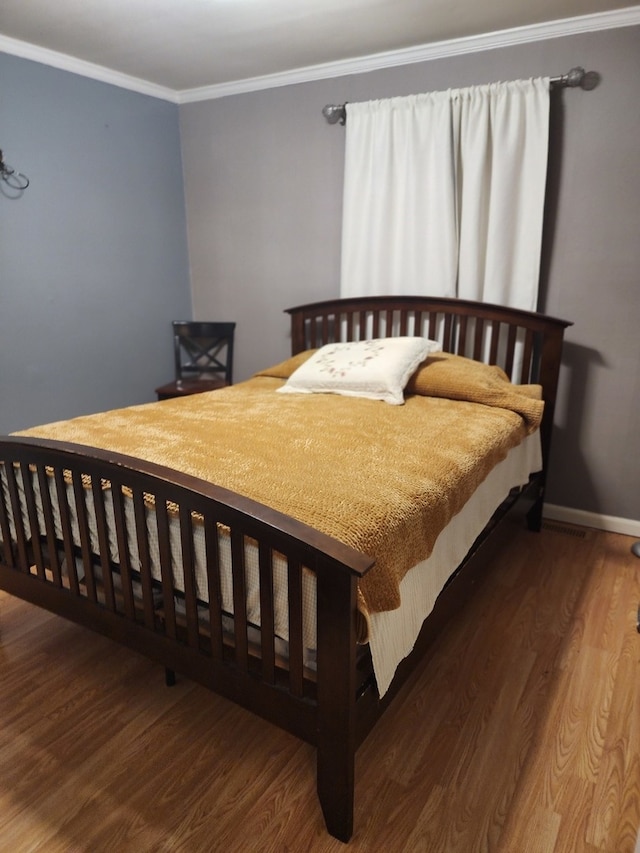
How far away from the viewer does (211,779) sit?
4.80ft

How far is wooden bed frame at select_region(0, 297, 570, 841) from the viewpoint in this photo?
45.9 inches

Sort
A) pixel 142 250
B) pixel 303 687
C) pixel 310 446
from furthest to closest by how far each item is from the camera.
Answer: pixel 142 250, pixel 310 446, pixel 303 687

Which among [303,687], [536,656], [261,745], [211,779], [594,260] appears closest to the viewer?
[303,687]

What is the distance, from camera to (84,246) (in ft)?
10.2

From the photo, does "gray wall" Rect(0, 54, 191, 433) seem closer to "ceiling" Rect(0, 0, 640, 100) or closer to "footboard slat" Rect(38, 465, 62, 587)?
"ceiling" Rect(0, 0, 640, 100)

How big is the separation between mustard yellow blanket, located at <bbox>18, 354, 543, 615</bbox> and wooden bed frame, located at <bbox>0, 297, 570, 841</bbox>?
127 millimetres

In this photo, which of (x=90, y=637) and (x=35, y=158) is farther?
(x=35, y=158)

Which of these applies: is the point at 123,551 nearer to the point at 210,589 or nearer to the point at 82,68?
the point at 210,589

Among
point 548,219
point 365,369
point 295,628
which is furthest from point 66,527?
point 548,219

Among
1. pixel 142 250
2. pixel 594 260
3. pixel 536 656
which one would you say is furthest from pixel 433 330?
pixel 142 250

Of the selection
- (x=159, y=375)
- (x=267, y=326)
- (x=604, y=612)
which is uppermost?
(x=267, y=326)

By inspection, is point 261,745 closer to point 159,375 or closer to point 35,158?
point 159,375

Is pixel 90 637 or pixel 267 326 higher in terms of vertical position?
pixel 267 326

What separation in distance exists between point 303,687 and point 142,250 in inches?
115
